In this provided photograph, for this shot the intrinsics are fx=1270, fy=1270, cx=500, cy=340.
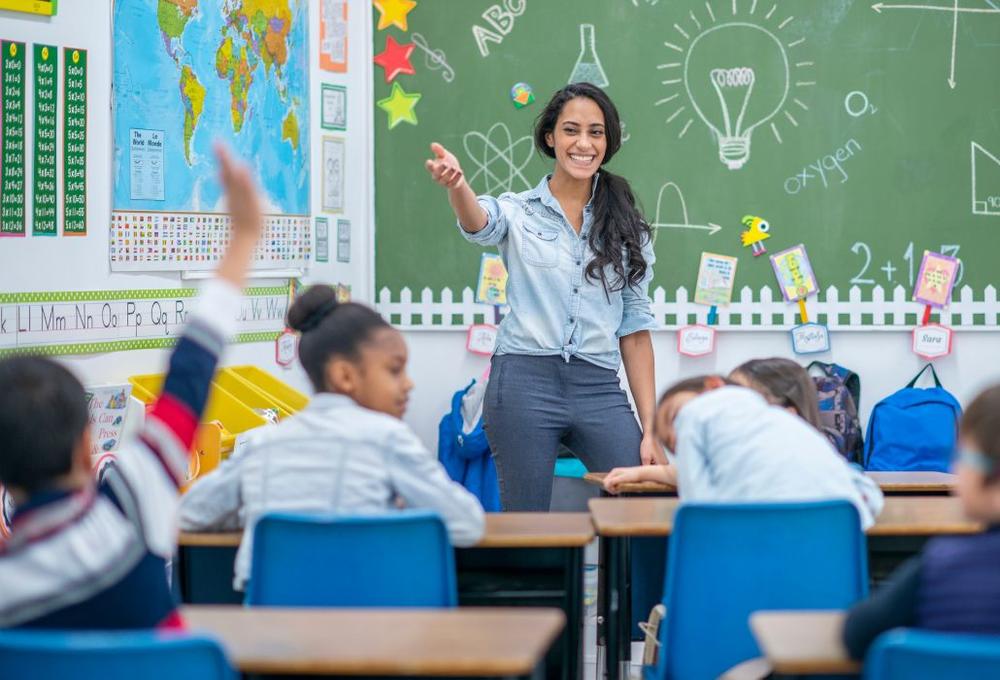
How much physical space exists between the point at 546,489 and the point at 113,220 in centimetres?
159

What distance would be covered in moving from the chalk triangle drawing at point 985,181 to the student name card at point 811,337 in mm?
781

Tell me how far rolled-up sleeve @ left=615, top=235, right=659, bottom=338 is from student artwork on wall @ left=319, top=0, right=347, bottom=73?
214 cm

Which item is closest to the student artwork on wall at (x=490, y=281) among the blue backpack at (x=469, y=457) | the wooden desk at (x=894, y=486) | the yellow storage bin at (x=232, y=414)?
the blue backpack at (x=469, y=457)

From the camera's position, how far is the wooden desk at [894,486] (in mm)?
3031

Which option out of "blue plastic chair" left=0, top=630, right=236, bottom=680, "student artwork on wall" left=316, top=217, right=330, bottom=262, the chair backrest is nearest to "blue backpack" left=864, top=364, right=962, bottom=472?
"student artwork on wall" left=316, top=217, right=330, bottom=262

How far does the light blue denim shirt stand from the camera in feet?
11.1

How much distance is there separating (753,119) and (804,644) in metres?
3.87

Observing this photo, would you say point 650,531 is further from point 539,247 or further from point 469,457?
point 469,457

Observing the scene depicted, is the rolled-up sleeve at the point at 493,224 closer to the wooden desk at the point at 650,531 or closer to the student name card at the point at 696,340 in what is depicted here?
the wooden desk at the point at 650,531

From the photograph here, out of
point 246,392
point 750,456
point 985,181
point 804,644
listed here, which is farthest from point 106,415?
point 985,181

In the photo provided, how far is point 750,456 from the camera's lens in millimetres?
2316

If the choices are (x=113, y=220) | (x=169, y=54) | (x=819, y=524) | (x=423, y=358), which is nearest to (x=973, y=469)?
(x=819, y=524)

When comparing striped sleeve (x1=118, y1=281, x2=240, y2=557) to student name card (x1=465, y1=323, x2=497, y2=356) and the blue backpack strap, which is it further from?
the blue backpack strap

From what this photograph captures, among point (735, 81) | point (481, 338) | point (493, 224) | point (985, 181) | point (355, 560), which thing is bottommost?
point (355, 560)
